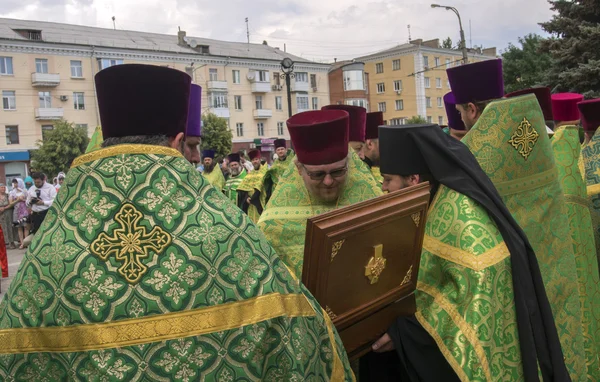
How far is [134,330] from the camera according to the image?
1.78m

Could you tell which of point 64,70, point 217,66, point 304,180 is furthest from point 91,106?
point 304,180

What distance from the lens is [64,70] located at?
43656mm

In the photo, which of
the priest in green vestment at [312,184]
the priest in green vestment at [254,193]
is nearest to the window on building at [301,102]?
the priest in green vestment at [254,193]

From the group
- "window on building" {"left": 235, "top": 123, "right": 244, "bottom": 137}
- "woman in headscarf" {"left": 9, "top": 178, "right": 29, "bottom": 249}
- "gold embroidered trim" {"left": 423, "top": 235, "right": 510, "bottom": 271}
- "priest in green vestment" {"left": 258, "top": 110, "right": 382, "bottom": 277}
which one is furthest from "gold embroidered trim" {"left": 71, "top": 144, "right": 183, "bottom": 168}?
"window on building" {"left": 235, "top": 123, "right": 244, "bottom": 137}

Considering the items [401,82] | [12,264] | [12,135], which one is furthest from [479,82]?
[401,82]

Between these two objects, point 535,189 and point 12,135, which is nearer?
point 535,189

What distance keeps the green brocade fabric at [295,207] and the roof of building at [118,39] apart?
42400mm

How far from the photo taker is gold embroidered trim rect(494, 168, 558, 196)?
3.54 meters

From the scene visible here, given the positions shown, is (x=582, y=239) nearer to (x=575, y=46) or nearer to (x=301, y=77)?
(x=575, y=46)

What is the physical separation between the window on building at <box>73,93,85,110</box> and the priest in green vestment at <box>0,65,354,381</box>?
A: 150ft

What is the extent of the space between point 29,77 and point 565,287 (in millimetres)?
44471

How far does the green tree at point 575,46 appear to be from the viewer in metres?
16.6

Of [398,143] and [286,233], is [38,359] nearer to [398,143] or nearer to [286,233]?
[398,143]

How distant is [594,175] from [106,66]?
33.3 meters
